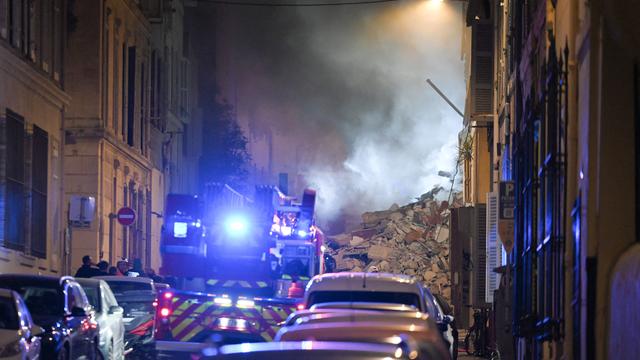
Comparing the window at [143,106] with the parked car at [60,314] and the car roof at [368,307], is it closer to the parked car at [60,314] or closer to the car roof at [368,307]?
the parked car at [60,314]

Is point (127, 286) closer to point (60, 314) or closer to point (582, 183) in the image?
point (60, 314)

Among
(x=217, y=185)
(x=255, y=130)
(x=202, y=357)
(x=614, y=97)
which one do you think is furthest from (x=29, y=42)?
(x=255, y=130)

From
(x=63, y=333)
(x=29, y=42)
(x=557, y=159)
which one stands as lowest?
(x=63, y=333)

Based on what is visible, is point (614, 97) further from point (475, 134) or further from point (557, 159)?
point (475, 134)

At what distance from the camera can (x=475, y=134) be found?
124ft

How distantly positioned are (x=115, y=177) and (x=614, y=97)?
103ft

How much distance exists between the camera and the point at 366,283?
53.1ft

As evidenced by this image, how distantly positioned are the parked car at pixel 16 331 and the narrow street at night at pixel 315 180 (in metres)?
0.04

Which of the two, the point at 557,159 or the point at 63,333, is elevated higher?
the point at 557,159

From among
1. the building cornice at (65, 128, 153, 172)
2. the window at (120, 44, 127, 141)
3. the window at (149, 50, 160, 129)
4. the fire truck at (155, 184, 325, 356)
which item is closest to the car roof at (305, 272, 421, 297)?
the fire truck at (155, 184, 325, 356)

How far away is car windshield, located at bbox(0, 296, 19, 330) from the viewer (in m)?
14.9

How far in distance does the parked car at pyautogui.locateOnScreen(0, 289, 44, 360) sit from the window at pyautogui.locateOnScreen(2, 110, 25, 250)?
15.2 meters

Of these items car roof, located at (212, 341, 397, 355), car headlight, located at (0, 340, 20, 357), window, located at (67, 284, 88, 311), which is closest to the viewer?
car roof, located at (212, 341, 397, 355)

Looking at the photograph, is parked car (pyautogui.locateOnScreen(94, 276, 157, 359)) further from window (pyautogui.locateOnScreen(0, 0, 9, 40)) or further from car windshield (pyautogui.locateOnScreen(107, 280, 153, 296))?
window (pyautogui.locateOnScreen(0, 0, 9, 40))
